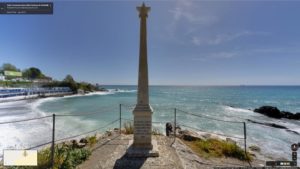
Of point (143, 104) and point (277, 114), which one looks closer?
point (143, 104)

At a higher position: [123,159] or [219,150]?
[123,159]

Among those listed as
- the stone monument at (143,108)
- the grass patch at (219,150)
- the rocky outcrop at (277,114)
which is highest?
the stone monument at (143,108)

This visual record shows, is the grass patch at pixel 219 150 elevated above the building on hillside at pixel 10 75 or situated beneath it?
situated beneath

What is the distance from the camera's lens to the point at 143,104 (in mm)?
6855

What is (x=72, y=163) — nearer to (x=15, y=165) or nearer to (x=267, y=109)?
(x=15, y=165)

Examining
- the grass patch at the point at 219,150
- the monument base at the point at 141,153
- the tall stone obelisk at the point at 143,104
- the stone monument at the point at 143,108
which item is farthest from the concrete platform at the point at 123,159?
the grass patch at the point at 219,150

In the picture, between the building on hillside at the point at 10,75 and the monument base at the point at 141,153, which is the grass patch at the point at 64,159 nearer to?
the monument base at the point at 141,153

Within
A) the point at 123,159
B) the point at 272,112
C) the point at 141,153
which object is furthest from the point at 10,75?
the point at 141,153

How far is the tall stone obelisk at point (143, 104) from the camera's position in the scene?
22.0 feet

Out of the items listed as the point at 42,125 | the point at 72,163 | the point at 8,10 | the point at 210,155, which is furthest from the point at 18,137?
the point at 210,155

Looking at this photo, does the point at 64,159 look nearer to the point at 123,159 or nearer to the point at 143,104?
the point at 123,159

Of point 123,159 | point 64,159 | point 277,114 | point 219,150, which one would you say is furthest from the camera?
point 277,114

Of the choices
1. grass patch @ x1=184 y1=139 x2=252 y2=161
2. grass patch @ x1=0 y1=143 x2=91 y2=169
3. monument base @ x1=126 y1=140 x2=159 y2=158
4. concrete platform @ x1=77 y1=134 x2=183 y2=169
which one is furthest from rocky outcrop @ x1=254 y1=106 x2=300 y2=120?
grass patch @ x1=0 y1=143 x2=91 y2=169

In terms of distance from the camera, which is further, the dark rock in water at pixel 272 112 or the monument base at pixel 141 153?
the dark rock in water at pixel 272 112
